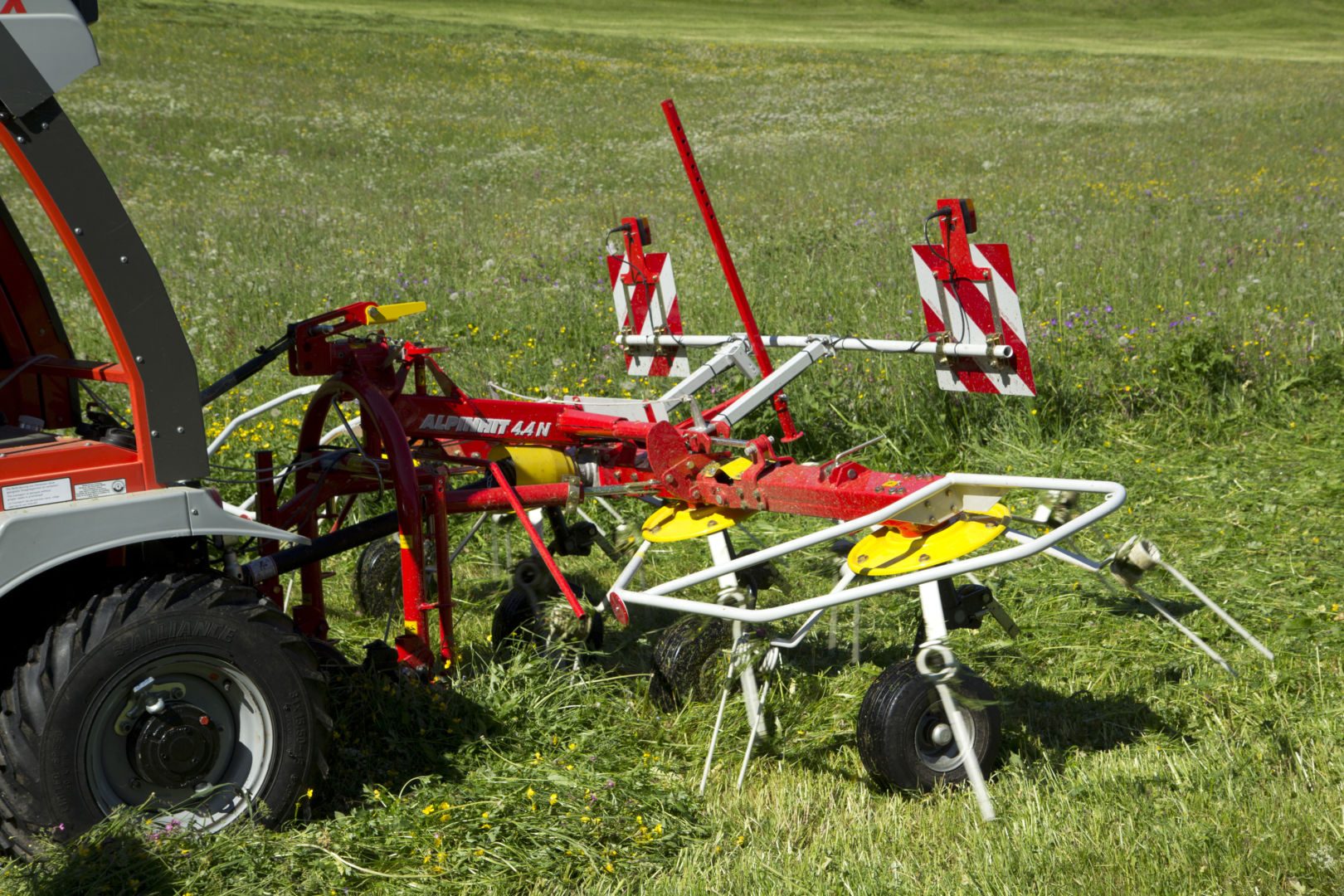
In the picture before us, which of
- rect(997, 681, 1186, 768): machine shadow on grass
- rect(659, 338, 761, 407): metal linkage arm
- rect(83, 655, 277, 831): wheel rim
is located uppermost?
rect(659, 338, 761, 407): metal linkage arm

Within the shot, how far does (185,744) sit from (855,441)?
16.3 feet

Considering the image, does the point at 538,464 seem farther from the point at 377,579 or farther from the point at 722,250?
the point at 377,579

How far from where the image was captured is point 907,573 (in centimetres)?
388

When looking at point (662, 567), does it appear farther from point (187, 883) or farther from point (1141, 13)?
point (1141, 13)

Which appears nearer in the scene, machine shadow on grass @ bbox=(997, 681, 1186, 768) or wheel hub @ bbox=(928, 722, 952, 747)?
wheel hub @ bbox=(928, 722, 952, 747)

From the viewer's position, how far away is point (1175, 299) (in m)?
9.17

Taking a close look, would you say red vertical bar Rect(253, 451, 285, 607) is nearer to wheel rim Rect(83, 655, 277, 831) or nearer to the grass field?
the grass field

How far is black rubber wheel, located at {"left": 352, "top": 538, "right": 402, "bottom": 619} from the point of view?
5.94m

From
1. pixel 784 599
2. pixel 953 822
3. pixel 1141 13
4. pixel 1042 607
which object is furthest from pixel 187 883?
pixel 1141 13

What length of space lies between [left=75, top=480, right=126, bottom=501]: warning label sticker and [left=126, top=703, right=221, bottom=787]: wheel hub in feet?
1.99

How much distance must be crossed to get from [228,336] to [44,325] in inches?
211

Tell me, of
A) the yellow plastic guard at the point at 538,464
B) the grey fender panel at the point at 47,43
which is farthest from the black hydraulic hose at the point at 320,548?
the grey fender panel at the point at 47,43

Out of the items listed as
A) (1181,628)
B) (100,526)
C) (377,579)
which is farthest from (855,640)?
(100,526)

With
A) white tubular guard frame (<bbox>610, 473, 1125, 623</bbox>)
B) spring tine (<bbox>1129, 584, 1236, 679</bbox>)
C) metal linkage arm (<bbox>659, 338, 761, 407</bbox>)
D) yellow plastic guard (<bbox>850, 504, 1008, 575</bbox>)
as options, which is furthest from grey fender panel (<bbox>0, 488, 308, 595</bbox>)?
spring tine (<bbox>1129, 584, 1236, 679</bbox>)
